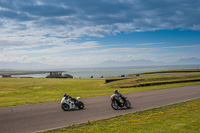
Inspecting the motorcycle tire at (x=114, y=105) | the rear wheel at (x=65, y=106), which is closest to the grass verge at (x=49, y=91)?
the rear wheel at (x=65, y=106)

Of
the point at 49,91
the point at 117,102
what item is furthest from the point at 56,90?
the point at 117,102

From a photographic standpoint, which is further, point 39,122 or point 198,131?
point 39,122

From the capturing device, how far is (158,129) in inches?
352

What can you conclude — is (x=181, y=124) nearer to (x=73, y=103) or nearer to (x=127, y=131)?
(x=127, y=131)

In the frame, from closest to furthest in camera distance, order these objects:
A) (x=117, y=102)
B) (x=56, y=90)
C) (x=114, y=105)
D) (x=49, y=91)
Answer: (x=114, y=105) → (x=117, y=102) → (x=49, y=91) → (x=56, y=90)

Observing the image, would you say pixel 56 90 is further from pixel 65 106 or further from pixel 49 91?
pixel 65 106

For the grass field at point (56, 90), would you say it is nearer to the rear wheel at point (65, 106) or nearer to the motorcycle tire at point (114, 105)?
the rear wheel at point (65, 106)

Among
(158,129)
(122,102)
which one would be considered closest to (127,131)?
(158,129)

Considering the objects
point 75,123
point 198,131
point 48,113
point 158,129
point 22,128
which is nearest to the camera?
point 198,131

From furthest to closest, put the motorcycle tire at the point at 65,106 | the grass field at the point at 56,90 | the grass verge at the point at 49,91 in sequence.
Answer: the grass field at the point at 56,90 → the grass verge at the point at 49,91 → the motorcycle tire at the point at 65,106

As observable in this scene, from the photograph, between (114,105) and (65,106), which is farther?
(114,105)

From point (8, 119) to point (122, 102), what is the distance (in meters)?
8.45

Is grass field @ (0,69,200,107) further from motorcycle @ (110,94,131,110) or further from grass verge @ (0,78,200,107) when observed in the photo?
motorcycle @ (110,94,131,110)

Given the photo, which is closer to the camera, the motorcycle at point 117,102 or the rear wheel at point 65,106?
the rear wheel at point 65,106
